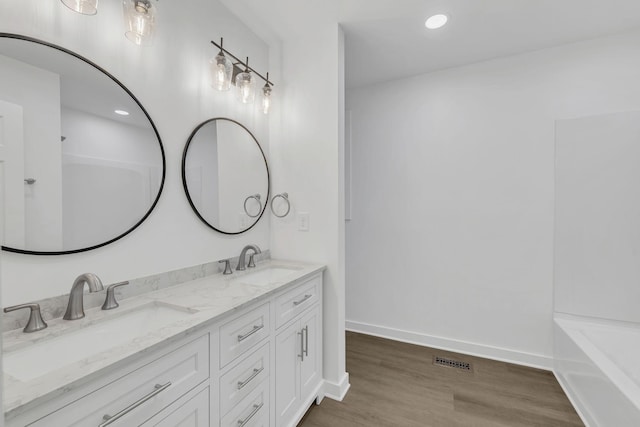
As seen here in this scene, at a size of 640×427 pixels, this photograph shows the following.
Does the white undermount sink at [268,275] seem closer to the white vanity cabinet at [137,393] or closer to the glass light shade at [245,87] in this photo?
the white vanity cabinet at [137,393]

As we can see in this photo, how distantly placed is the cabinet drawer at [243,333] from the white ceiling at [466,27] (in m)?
1.91

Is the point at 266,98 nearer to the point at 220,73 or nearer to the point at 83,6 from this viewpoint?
the point at 220,73

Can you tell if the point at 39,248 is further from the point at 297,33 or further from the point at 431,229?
the point at 431,229

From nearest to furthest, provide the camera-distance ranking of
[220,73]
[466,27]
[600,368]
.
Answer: [600,368], [220,73], [466,27]

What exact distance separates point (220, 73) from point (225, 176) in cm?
62

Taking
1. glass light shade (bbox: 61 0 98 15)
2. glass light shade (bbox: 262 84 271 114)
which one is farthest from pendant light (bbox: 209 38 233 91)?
glass light shade (bbox: 61 0 98 15)

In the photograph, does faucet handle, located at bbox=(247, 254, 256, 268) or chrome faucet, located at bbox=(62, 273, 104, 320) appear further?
faucet handle, located at bbox=(247, 254, 256, 268)

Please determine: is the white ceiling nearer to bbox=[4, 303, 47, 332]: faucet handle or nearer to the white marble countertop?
the white marble countertop

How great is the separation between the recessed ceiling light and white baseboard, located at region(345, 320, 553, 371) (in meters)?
2.54

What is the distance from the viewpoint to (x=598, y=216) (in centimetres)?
218

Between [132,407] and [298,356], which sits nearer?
[132,407]

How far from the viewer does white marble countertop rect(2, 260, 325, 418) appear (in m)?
0.74

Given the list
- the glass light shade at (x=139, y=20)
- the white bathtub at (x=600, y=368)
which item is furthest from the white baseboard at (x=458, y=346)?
the glass light shade at (x=139, y=20)

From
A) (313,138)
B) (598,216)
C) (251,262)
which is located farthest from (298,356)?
(598,216)
